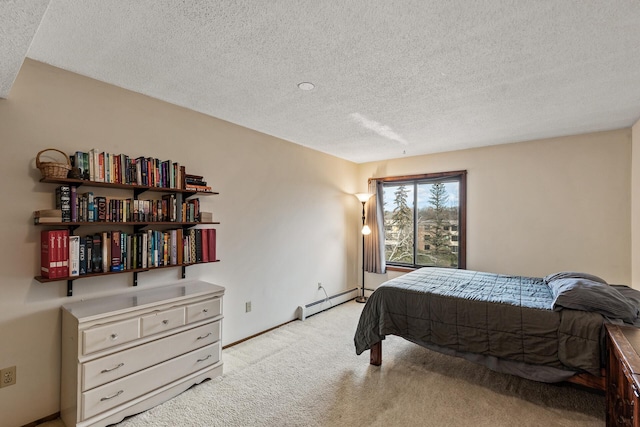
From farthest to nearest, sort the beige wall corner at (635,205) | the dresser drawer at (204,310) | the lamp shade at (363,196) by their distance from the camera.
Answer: the lamp shade at (363,196), the beige wall corner at (635,205), the dresser drawer at (204,310)

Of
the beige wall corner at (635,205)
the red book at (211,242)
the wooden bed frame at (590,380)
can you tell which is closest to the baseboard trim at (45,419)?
the red book at (211,242)

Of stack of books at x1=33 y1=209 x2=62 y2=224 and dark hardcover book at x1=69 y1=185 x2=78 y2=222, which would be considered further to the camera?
dark hardcover book at x1=69 y1=185 x2=78 y2=222

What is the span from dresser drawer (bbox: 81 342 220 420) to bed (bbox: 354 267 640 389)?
4.57ft

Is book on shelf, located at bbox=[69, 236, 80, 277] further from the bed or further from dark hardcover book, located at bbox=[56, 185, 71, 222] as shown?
the bed

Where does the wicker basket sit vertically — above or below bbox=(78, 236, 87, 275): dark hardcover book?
above

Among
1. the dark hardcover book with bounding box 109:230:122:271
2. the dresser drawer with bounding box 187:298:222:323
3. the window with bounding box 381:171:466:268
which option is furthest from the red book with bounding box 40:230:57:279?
the window with bounding box 381:171:466:268

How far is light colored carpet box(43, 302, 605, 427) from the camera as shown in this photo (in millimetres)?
2062

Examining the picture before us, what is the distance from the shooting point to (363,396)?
2.33m

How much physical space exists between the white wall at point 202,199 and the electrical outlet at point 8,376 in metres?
0.03

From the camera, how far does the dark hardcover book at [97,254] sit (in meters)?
2.17

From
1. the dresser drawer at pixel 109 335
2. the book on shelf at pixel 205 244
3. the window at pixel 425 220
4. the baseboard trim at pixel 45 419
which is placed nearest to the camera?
the dresser drawer at pixel 109 335

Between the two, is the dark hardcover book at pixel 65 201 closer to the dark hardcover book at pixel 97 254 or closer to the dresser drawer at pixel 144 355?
the dark hardcover book at pixel 97 254

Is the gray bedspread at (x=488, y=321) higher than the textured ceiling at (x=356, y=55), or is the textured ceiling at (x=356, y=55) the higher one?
the textured ceiling at (x=356, y=55)

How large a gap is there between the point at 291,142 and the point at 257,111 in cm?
111
